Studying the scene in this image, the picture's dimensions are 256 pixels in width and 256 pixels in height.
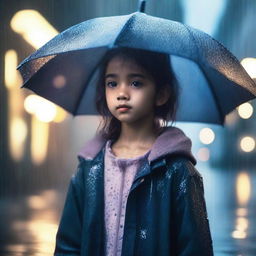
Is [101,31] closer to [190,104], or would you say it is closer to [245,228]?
[190,104]

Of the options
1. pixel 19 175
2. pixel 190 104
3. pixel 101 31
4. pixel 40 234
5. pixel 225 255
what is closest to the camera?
pixel 101 31

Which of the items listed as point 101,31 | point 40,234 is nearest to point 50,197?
point 40,234

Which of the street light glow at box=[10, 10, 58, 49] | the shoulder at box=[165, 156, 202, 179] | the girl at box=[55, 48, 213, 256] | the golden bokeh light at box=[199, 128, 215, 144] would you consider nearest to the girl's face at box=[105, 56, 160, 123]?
the girl at box=[55, 48, 213, 256]

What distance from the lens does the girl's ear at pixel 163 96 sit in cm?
262

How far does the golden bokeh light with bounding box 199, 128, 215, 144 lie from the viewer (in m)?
7.31

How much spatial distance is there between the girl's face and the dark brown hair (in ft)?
0.13

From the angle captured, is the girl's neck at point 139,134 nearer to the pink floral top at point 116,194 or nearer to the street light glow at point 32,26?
the pink floral top at point 116,194

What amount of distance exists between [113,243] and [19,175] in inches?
197

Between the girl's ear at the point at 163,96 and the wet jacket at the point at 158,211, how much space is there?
0.18 metres

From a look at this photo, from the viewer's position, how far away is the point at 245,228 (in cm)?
640

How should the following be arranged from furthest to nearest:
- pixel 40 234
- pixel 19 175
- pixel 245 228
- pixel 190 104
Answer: pixel 19 175 → pixel 245 228 → pixel 40 234 → pixel 190 104

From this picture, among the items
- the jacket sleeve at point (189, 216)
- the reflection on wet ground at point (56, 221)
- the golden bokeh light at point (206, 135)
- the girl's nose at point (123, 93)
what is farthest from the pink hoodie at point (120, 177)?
the golden bokeh light at point (206, 135)

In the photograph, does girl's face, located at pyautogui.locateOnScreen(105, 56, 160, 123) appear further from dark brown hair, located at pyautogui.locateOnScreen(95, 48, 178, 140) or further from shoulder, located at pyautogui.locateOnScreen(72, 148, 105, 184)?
shoulder, located at pyautogui.locateOnScreen(72, 148, 105, 184)

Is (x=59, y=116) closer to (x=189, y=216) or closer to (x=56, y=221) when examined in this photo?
(x=56, y=221)
